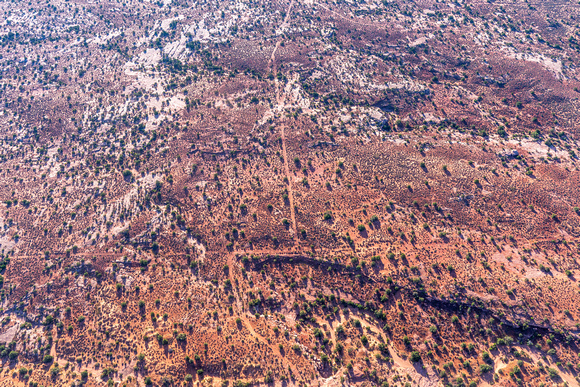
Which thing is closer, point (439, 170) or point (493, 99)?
point (439, 170)

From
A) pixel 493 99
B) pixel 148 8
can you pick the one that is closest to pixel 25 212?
pixel 148 8

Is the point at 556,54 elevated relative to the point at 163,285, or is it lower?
elevated

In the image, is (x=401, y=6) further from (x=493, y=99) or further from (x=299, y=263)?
(x=299, y=263)

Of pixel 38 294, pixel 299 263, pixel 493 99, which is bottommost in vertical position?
pixel 38 294

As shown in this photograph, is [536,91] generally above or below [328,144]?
above

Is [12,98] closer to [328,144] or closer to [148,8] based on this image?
[148,8]

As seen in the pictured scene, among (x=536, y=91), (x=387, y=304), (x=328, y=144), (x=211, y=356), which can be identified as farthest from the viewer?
(x=536, y=91)

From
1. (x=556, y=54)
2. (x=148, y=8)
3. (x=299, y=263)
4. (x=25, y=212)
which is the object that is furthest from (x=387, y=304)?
(x=148, y=8)

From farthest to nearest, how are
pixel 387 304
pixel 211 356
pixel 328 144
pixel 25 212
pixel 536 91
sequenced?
pixel 536 91 < pixel 328 144 < pixel 25 212 < pixel 387 304 < pixel 211 356

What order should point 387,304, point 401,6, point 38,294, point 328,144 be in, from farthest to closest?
point 401,6
point 328,144
point 38,294
point 387,304
